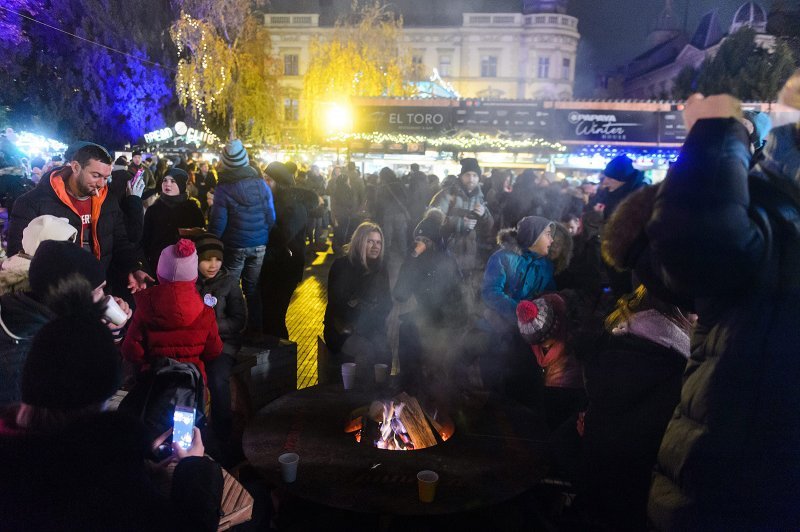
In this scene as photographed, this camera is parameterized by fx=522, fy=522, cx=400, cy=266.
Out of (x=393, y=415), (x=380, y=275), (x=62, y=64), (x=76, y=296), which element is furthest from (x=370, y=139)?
(x=62, y=64)

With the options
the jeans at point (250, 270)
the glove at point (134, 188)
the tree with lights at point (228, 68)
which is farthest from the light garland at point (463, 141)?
the glove at point (134, 188)

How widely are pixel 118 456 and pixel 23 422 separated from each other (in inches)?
11.7

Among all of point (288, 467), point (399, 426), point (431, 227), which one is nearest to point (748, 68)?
point (431, 227)

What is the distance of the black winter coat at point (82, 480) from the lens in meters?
1.40

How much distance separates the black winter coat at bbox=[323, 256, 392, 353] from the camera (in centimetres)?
508

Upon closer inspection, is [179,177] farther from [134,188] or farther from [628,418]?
[628,418]

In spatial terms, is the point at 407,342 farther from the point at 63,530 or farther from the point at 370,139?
the point at 370,139

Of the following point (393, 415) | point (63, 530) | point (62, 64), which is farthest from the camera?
point (62, 64)

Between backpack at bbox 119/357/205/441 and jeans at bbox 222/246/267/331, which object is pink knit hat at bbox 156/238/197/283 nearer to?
backpack at bbox 119/357/205/441

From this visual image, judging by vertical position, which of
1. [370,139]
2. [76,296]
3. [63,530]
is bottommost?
[63,530]

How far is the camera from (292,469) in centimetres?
287

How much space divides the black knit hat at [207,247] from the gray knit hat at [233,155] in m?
1.48

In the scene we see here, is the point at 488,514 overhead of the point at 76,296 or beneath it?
beneath

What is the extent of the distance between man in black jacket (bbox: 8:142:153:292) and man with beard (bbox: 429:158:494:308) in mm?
4434
